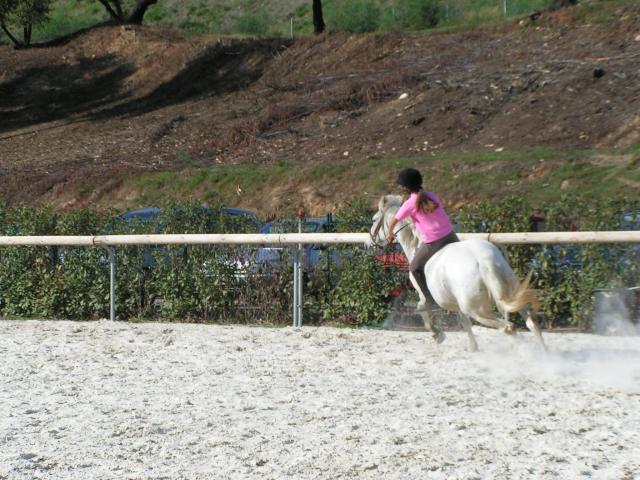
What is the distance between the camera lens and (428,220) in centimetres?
1080

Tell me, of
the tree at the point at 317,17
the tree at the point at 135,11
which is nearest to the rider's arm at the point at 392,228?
the tree at the point at 317,17

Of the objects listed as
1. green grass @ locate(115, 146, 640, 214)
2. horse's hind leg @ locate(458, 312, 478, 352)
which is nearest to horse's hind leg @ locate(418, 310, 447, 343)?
horse's hind leg @ locate(458, 312, 478, 352)

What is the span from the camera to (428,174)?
969 inches

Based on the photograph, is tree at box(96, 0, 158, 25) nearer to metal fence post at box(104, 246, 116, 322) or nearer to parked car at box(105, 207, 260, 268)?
parked car at box(105, 207, 260, 268)

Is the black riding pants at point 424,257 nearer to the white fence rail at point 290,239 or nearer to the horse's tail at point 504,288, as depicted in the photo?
the horse's tail at point 504,288

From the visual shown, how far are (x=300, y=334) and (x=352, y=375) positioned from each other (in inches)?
119

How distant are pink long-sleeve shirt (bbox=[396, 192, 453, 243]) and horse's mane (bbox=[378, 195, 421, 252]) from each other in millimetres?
279

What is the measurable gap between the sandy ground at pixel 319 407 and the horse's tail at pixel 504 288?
0.69 m

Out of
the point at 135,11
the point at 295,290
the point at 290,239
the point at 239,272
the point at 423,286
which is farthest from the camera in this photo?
the point at 135,11

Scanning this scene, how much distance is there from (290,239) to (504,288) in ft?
14.1

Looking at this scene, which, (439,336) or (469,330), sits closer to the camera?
(469,330)

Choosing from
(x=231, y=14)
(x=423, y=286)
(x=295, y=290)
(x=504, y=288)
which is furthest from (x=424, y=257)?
(x=231, y=14)

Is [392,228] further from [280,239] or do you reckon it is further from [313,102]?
[313,102]

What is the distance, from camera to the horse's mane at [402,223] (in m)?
11.3
